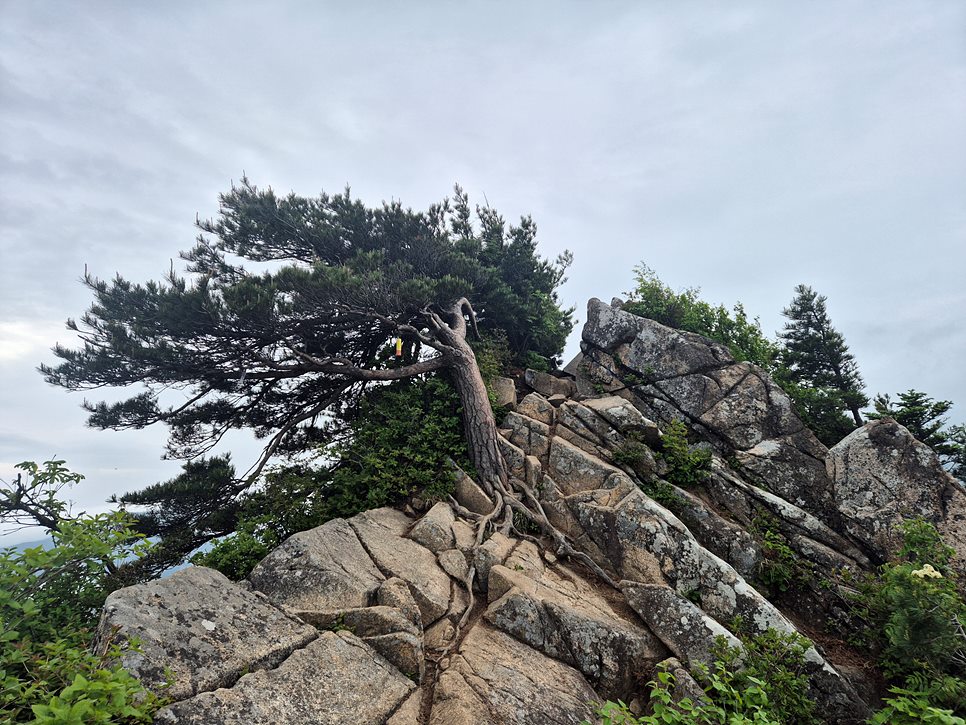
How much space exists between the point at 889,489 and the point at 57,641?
15.6 m

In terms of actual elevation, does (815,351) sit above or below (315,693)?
above

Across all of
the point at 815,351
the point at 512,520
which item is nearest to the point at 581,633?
the point at 512,520

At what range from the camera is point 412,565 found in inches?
333

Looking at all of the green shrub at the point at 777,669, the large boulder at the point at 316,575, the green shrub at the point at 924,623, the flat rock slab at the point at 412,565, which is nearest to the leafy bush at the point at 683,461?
the green shrub at the point at 924,623

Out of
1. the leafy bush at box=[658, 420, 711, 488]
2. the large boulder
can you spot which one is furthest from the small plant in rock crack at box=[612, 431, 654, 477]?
the large boulder

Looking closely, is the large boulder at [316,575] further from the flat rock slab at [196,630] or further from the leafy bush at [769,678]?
the leafy bush at [769,678]

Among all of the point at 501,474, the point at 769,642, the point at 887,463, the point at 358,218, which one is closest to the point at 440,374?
the point at 501,474

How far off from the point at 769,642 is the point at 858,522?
5.77 m

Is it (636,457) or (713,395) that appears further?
(713,395)

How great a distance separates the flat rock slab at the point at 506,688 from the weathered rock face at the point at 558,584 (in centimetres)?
3

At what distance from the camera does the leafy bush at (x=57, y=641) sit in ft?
10.9

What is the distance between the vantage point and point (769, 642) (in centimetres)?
748

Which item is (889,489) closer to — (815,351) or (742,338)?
(742,338)

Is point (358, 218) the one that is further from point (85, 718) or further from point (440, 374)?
point (85, 718)
